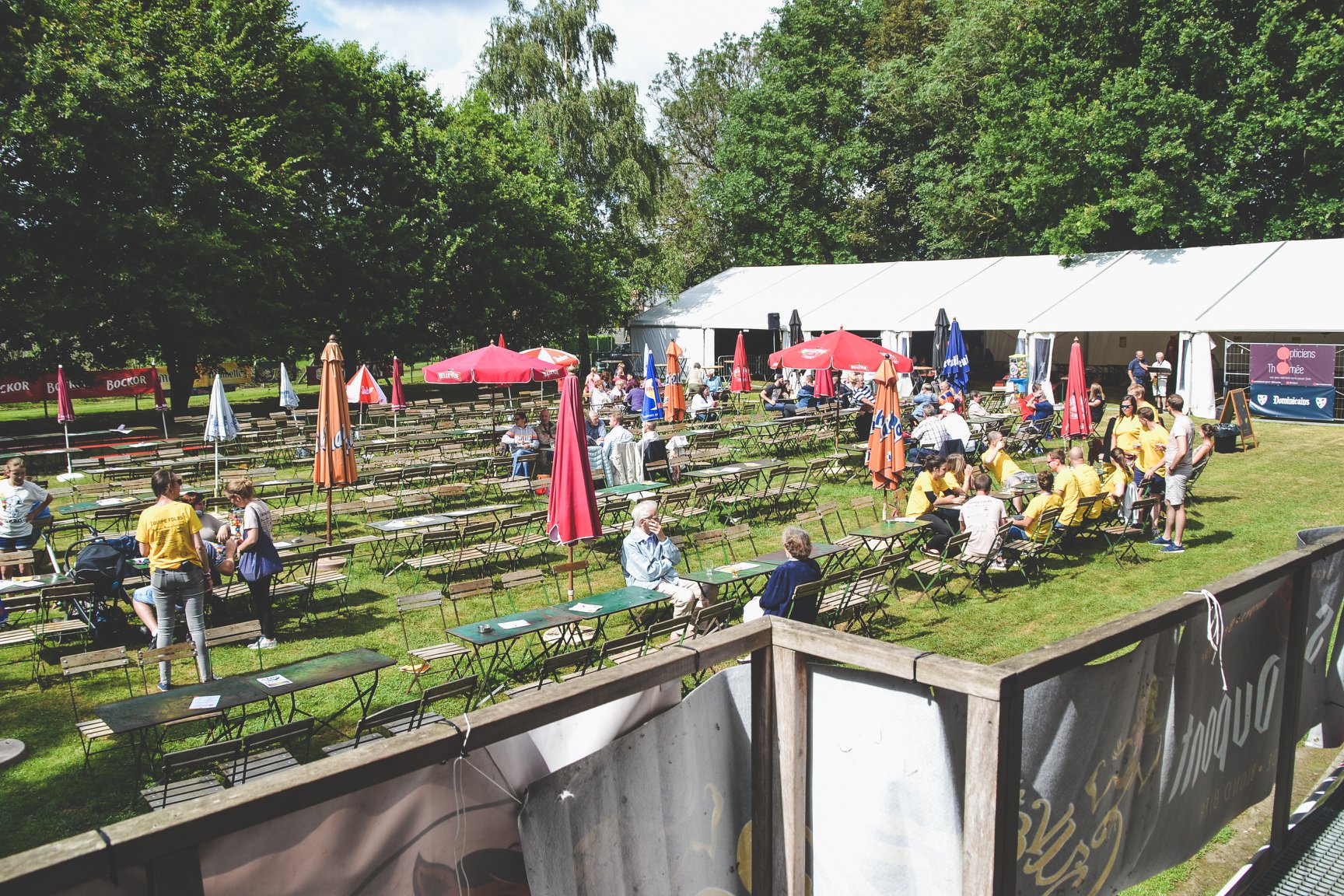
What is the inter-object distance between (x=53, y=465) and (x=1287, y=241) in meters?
29.8

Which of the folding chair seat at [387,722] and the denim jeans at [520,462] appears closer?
the folding chair seat at [387,722]

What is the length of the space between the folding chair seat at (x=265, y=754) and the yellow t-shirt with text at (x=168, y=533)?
1.77m

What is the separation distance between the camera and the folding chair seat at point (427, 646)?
741 centimetres

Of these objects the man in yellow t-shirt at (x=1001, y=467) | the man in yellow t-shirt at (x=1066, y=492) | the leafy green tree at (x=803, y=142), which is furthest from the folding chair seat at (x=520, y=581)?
the leafy green tree at (x=803, y=142)

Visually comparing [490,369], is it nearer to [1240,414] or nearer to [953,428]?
[953,428]

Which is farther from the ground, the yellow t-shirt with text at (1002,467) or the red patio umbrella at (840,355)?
the red patio umbrella at (840,355)

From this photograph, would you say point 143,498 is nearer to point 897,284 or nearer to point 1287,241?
point 897,284

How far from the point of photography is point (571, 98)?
3684 centimetres

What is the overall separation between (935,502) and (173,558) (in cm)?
752

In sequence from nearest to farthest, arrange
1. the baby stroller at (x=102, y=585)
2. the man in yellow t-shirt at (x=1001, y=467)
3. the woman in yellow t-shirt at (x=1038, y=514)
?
1. the baby stroller at (x=102, y=585)
2. the woman in yellow t-shirt at (x=1038, y=514)
3. the man in yellow t-shirt at (x=1001, y=467)

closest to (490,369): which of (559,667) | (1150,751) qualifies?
(559,667)

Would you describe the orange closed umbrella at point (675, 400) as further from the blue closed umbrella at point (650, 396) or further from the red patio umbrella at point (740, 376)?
the red patio umbrella at point (740, 376)

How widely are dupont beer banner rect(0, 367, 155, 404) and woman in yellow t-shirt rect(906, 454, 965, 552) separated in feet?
71.4

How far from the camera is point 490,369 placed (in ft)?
54.3
